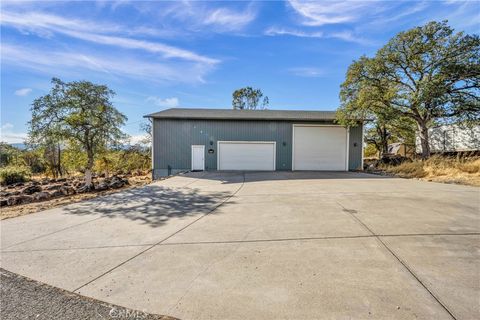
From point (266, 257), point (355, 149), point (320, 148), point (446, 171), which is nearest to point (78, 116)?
point (266, 257)

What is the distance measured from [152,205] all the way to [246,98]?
2982 cm

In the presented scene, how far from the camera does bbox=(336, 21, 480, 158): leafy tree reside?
36.5 ft

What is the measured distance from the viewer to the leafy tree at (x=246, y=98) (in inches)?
1325

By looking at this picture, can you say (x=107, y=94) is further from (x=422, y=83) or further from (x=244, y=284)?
(x=422, y=83)

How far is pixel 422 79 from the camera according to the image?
39.0 ft

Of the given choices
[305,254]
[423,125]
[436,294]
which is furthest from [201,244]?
[423,125]

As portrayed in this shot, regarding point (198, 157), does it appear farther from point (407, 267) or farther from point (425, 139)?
point (425, 139)

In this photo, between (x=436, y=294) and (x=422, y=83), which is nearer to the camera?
(x=436, y=294)

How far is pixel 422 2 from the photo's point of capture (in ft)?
26.6

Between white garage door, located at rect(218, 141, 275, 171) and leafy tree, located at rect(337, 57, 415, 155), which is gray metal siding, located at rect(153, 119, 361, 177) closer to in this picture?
white garage door, located at rect(218, 141, 275, 171)

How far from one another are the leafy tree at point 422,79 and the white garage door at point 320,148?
67.5 inches

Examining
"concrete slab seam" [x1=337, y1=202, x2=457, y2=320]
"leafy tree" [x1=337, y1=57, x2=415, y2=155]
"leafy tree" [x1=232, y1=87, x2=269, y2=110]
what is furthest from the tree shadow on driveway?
"leafy tree" [x1=232, y1=87, x2=269, y2=110]

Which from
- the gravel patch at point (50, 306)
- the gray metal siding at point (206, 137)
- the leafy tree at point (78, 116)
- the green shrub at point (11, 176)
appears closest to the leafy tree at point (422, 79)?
the gray metal siding at point (206, 137)

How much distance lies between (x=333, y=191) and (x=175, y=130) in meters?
9.89
